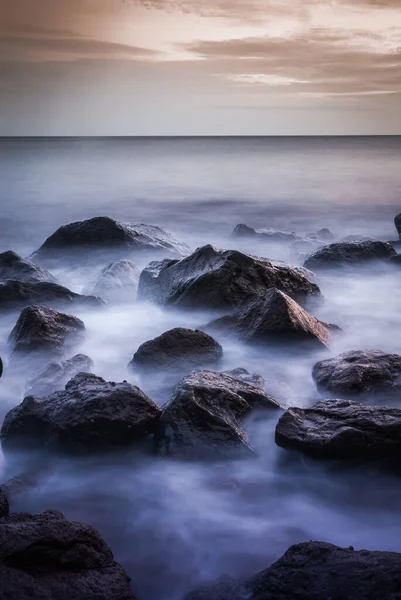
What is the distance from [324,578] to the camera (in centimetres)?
243

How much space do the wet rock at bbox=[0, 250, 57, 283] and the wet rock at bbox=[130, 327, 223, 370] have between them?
9.48 feet

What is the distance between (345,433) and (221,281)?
306 centimetres

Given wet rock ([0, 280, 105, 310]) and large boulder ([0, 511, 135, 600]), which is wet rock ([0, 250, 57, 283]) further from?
large boulder ([0, 511, 135, 600])

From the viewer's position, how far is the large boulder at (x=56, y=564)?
2.33 meters

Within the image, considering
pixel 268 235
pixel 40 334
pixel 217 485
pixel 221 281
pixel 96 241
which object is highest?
pixel 221 281

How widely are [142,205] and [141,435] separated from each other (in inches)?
727

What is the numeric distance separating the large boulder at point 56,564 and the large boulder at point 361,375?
7.99 ft

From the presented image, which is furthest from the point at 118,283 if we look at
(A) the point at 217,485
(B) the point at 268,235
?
(B) the point at 268,235

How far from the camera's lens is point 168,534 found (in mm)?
3258

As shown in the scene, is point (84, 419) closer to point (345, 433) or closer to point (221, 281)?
point (345, 433)

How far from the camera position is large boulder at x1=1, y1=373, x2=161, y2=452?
3773 millimetres

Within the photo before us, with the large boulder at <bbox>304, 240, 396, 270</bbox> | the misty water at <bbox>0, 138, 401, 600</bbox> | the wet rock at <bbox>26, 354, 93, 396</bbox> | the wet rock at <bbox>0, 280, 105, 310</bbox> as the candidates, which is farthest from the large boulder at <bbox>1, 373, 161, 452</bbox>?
the large boulder at <bbox>304, 240, 396, 270</bbox>

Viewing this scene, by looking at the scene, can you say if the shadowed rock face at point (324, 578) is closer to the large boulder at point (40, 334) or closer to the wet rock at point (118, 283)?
the large boulder at point (40, 334)

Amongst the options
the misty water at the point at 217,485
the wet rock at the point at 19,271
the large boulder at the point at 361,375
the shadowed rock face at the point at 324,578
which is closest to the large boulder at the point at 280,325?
the misty water at the point at 217,485
